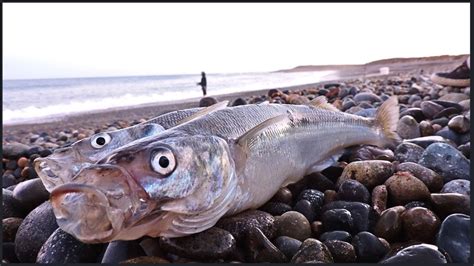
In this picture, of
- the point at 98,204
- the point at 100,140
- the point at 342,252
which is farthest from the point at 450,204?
the point at 100,140

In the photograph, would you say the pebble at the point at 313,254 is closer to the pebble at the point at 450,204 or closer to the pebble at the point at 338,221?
the pebble at the point at 338,221

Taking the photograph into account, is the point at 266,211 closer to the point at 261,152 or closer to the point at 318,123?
the point at 261,152

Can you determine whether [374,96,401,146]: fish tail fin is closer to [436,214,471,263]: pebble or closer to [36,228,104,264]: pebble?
[436,214,471,263]: pebble

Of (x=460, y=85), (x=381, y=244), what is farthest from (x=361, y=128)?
(x=460, y=85)

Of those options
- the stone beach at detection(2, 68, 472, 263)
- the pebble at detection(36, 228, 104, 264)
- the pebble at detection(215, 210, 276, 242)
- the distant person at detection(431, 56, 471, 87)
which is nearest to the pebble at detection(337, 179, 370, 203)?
the stone beach at detection(2, 68, 472, 263)

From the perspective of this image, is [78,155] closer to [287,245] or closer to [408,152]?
[287,245]

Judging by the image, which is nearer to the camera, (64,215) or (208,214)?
(64,215)
